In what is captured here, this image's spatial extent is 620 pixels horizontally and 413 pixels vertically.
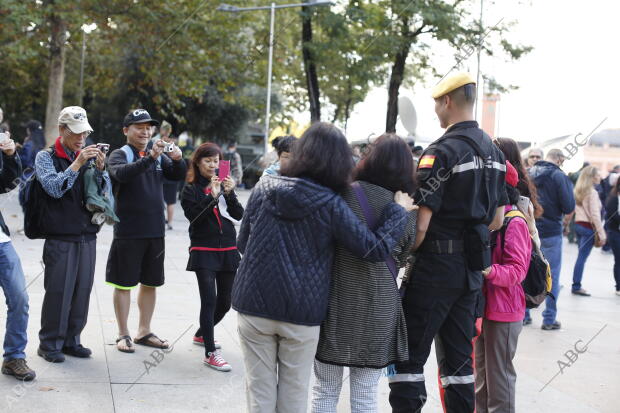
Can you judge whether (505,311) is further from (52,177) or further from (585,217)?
(585,217)

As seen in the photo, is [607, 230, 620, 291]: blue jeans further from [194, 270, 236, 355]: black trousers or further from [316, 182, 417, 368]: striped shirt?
[316, 182, 417, 368]: striped shirt

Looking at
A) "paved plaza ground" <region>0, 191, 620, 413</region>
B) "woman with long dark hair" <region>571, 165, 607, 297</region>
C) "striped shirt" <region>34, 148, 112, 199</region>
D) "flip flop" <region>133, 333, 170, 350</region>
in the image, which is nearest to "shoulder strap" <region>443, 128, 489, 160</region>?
"paved plaza ground" <region>0, 191, 620, 413</region>

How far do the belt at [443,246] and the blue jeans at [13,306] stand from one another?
274 cm

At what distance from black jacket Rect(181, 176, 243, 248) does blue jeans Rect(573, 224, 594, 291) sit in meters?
6.38

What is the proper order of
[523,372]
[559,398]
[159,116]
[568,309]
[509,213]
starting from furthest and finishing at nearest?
[159,116]
[568,309]
[523,372]
[559,398]
[509,213]

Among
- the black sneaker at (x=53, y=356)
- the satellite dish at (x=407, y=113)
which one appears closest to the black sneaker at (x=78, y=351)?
the black sneaker at (x=53, y=356)

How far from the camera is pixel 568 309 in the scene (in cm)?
889

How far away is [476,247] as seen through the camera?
3555 millimetres

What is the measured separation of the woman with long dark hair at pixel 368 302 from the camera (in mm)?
3328

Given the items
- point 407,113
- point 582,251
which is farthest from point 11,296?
point 407,113

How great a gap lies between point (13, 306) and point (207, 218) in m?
1.50

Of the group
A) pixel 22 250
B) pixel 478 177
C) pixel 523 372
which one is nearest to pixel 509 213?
pixel 478 177

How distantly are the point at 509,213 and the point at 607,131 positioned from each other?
15529 millimetres

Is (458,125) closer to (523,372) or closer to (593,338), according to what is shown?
(523,372)
